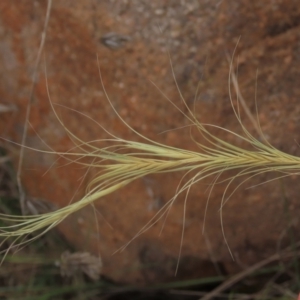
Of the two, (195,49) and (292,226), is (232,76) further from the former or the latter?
(292,226)

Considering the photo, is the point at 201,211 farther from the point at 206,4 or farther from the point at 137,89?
the point at 206,4

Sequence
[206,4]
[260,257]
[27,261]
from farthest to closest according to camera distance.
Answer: [27,261], [260,257], [206,4]

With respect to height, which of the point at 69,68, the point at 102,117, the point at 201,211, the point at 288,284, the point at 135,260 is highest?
the point at 69,68

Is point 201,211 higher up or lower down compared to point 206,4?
lower down

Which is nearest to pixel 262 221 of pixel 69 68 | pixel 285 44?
pixel 285 44

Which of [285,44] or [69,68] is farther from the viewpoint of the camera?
[69,68]

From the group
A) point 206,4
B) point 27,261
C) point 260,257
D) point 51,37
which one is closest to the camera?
point 206,4
